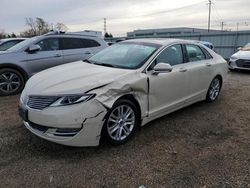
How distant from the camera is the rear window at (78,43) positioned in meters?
8.04

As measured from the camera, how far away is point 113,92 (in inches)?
148

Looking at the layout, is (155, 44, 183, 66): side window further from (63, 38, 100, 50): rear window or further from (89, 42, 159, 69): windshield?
(63, 38, 100, 50): rear window

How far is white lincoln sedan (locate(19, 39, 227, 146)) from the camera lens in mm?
3502

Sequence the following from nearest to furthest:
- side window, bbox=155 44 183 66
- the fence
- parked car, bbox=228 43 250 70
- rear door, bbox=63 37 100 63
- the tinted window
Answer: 1. side window, bbox=155 44 183 66
2. the tinted window
3. rear door, bbox=63 37 100 63
4. parked car, bbox=228 43 250 70
5. the fence

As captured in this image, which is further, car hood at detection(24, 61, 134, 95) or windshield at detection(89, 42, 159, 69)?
windshield at detection(89, 42, 159, 69)

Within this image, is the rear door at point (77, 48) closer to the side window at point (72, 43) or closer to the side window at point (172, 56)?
the side window at point (72, 43)

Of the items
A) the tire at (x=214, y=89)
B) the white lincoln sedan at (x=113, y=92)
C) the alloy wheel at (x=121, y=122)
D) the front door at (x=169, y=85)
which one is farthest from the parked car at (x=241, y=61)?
the alloy wheel at (x=121, y=122)

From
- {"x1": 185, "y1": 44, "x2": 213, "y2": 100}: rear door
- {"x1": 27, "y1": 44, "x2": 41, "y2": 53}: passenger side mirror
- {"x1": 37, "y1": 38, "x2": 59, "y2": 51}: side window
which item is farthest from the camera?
{"x1": 37, "y1": 38, "x2": 59, "y2": 51}: side window

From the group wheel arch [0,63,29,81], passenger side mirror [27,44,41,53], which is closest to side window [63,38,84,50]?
passenger side mirror [27,44,41,53]

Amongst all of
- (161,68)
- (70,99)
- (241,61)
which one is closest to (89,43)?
(161,68)

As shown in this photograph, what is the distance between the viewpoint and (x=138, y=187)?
3037 millimetres

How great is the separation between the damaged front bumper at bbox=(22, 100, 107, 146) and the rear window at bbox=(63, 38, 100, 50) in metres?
4.73

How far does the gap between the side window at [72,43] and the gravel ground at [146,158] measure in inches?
139

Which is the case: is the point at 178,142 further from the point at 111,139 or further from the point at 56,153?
the point at 56,153
